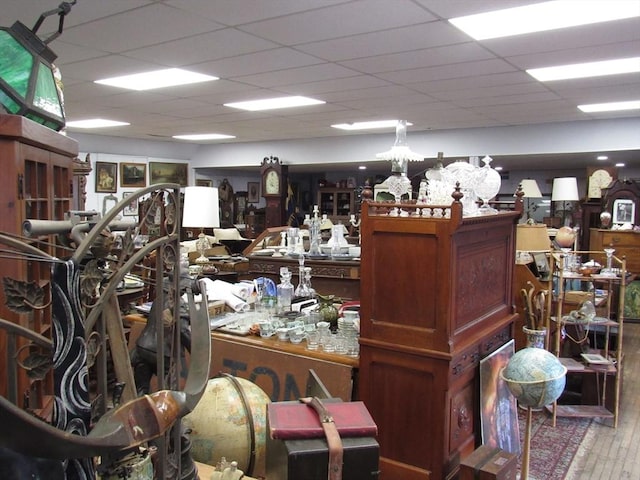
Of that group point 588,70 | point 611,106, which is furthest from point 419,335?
point 611,106

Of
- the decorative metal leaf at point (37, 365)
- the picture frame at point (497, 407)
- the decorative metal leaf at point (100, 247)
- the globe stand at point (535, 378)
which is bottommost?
the picture frame at point (497, 407)

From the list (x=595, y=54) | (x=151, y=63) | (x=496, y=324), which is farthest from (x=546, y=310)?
(x=151, y=63)

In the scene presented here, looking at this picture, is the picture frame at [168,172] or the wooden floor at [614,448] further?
the picture frame at [168,172]

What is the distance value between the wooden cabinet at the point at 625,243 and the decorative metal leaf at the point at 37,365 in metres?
8.03

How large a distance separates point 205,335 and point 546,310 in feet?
13.2

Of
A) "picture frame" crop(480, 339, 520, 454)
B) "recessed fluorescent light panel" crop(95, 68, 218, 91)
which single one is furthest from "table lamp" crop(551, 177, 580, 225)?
"recessed fluorescent light panel" crop(95, 68, 218, 91)

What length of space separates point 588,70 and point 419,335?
299cm

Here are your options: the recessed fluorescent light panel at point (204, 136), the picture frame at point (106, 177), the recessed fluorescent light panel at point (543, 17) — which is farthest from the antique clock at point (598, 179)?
the picture frame at point (106, 177)

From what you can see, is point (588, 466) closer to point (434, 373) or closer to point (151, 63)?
point (434, 373)

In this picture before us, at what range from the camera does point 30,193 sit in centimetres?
129

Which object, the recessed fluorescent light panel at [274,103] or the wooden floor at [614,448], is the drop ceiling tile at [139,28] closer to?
the recessed fluorescent light panel at [274,103]

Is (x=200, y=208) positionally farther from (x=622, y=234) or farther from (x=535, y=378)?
(x=622, y=234)

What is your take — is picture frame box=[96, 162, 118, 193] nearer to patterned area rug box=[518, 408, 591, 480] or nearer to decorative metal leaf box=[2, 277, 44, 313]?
patterned area rug box=[518, 408, 591, 480]

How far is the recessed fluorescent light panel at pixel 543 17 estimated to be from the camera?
2938 millimetres
